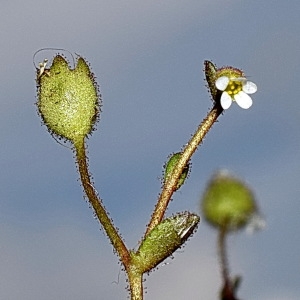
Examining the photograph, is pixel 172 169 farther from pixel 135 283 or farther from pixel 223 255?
pixel 223 255

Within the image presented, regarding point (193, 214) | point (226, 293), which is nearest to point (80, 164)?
point (193, 214)

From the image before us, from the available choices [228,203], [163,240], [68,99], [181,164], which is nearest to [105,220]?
[163,240]

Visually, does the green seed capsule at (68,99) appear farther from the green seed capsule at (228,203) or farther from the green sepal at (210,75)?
the green seed capsule at (228,203)

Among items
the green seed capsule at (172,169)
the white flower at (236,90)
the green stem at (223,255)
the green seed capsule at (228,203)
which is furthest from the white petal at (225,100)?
the green seed capsule at (228,203)

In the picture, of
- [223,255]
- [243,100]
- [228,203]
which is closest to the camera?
[243,100]

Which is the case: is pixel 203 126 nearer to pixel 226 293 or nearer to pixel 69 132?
pixel 69 132

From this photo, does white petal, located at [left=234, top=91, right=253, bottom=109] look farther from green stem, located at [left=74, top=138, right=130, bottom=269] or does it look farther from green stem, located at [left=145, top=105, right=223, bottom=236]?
green stem, located at [left=74, top=138, right=130, bottom=269]

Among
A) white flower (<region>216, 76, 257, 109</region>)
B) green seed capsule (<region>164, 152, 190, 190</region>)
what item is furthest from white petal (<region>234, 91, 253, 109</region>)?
green seed capsule (<region>164, 152, 190, 190</region>)
